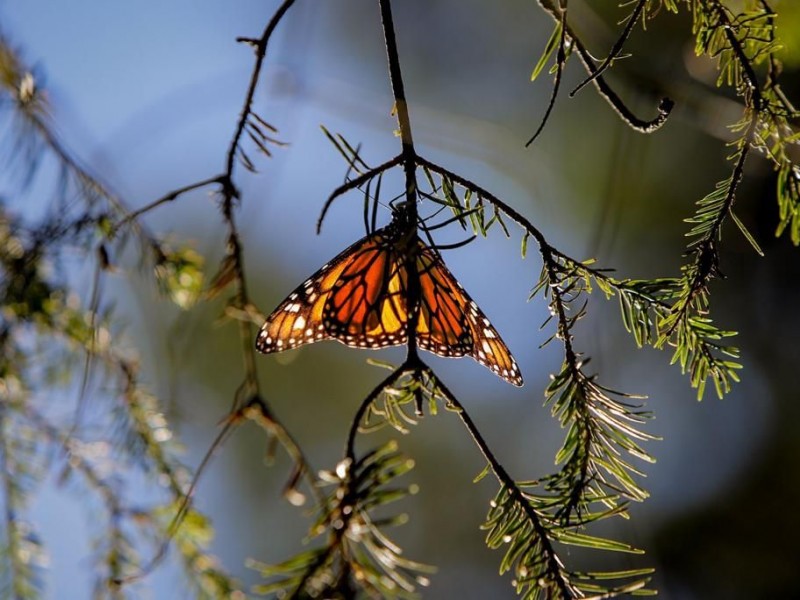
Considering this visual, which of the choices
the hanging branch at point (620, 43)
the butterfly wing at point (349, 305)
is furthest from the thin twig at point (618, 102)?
the butterfly wing at point (349, 305)

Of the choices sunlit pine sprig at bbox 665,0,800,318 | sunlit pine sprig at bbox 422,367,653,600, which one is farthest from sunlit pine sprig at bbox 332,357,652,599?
sunlit pine sprig at bbox 665,0,800,318

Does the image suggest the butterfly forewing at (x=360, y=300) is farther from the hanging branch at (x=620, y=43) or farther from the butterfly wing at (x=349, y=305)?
the hanging branch at (x=620, y=43)

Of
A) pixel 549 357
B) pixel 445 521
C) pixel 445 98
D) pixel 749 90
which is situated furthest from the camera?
pixel 445 521

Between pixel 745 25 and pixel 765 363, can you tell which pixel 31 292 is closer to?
pixel 745 25

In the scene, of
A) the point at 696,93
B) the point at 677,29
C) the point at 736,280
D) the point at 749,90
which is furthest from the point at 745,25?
the point at 736,280

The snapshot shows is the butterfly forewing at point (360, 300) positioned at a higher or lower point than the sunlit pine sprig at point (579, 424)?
higher

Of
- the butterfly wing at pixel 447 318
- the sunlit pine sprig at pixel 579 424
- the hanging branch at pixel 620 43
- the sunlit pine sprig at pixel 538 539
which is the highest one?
the hanging branch at pixel 620 43

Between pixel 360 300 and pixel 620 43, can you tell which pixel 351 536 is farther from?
pixel 620 43
